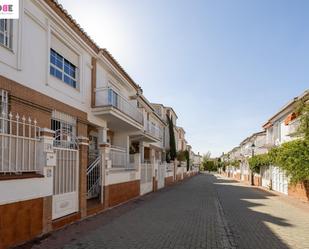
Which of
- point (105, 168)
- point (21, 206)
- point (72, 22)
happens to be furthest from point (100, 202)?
point (72, 22)

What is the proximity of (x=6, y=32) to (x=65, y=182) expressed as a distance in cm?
472

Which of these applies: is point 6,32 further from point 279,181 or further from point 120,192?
point 279,181

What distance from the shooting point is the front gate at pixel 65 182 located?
33.3 ft

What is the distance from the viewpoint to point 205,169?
129375 mm

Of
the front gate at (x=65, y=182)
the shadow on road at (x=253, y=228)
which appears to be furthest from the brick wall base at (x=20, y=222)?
the shadow on road at (x=253, y=228)

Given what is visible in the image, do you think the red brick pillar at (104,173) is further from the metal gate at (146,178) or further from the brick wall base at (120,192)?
the metal gate at (146,178)

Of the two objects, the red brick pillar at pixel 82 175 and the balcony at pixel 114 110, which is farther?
the balcony at pixel 114 110

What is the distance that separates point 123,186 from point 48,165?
8.28m

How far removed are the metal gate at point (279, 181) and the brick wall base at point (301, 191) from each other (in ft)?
5.73

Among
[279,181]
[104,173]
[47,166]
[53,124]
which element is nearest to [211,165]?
[279,181]

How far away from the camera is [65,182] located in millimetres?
10781

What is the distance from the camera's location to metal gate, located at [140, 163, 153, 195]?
74.6 ft

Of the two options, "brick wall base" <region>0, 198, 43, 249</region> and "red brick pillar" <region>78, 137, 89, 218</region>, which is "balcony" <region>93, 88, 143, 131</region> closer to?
"red brick pillar" <region>78, 137, 89, 218</region>

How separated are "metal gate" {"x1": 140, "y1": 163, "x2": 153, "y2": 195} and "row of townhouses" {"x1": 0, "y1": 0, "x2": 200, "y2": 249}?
94.2 inches
